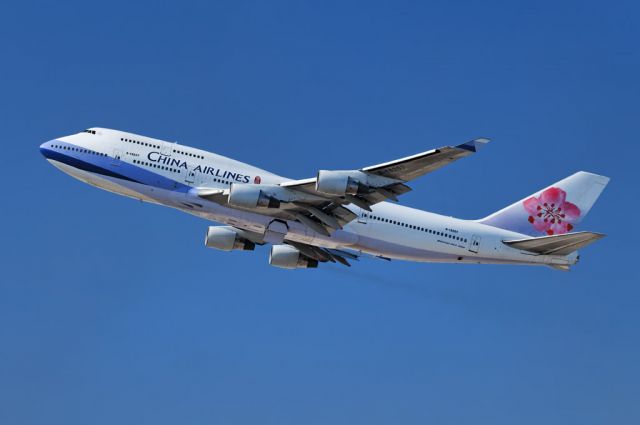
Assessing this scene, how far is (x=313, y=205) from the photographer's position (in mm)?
46938

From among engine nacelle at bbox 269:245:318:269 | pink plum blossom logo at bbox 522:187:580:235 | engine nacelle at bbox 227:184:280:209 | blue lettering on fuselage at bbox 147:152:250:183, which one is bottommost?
engine nacelle at bbox 269:245:318:269

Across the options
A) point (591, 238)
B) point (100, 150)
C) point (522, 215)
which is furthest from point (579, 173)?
point (100, 150)

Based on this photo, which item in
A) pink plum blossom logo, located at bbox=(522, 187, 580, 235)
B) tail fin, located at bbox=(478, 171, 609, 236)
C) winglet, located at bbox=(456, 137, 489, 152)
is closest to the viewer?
winglet, located at bbox=(456, 137, 489, 152)

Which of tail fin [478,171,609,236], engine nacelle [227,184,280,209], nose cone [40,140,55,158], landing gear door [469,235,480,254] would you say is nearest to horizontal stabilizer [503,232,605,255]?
landing gear door [469,235,480,254]

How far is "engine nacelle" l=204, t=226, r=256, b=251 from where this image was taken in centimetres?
5362

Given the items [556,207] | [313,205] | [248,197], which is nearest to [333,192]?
[313,205]

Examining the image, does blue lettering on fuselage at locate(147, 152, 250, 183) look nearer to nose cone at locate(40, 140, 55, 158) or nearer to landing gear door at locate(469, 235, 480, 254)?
nose cone at locate(40, 140, 55, 158)

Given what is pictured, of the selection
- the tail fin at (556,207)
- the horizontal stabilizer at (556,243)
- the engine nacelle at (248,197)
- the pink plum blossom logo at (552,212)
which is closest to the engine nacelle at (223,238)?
the engine nacelle at (248,197)

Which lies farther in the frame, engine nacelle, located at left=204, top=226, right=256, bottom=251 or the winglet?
engine nacelle, located at left=204, top=226, right=256, bottom=251

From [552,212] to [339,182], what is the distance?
16249 millimetres

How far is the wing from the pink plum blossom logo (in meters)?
12.1

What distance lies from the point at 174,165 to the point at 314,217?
7181mm

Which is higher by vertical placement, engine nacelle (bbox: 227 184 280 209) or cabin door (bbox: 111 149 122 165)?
cabin door (bbox: 111 149 122 165)

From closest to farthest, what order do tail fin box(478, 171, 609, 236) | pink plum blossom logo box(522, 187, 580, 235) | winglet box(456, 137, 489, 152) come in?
1. winglet box(456, 137, 489, 152)
2. tail fin box(478, 171, 609, 236)
3. pink plum blossom logo box(522, 187, 580, 235)
